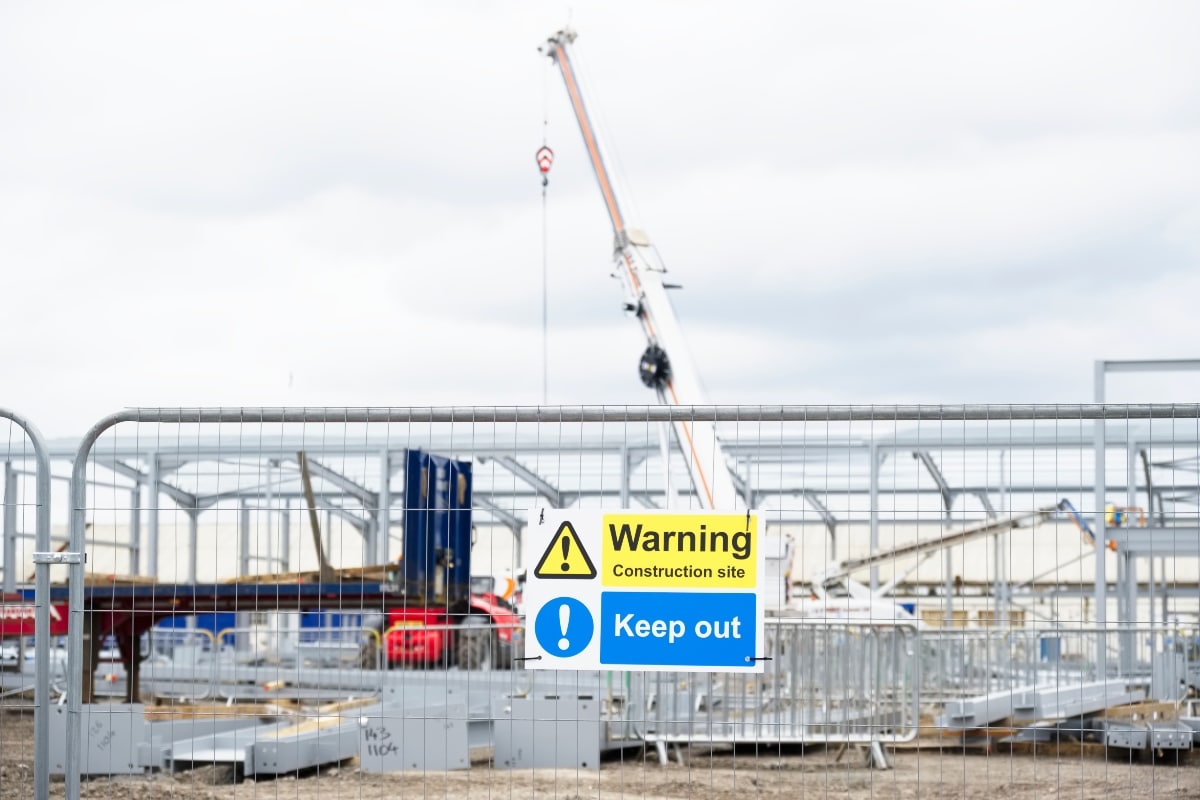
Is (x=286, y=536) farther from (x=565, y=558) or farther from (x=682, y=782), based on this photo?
(x=565, y=558)

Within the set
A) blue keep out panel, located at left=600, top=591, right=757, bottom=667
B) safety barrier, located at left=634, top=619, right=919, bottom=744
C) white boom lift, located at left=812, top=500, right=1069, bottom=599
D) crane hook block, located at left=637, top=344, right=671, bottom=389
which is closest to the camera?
blue keep out panel, located at left=600, top=591, right=757, bottom=667

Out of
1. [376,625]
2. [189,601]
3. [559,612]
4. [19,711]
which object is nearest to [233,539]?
[376,625]

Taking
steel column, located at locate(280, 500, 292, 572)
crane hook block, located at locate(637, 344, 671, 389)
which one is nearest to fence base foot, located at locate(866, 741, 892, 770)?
steel column, located at locate(280, 500, 292, 572)

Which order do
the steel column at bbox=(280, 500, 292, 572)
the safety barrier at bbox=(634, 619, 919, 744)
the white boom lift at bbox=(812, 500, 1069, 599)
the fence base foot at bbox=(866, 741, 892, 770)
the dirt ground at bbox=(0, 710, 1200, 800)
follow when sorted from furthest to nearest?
the steel column at bbox=(280, 500, 292, 572)
the white boom lift at bbox=(812, 500, 1069, 599)
the fence base foot at bbox=(866, 741, 892, 770)
the safety barrier at bbox=(634, 619, 919, 744)
the dirt ground at bbox=(0, 710, 1200, 800)

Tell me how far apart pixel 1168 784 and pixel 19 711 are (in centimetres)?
1290

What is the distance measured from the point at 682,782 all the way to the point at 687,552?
230 inches

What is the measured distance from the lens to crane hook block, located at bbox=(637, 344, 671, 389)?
2150 cm

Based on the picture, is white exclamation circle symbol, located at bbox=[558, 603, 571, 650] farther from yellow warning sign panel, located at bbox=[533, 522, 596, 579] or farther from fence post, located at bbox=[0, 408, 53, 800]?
fence post, located at bbox=[0, 408, 53, 800]

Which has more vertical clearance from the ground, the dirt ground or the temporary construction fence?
the temporary construction fence

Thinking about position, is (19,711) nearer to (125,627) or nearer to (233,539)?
(125,627)

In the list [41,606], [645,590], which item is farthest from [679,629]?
[41,606]

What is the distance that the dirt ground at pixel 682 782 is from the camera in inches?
432

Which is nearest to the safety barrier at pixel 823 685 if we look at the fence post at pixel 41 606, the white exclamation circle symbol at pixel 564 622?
the white exclamation circle symbol at pixel 564 622

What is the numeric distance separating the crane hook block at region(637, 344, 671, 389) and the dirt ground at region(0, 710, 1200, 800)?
779 centimetres
